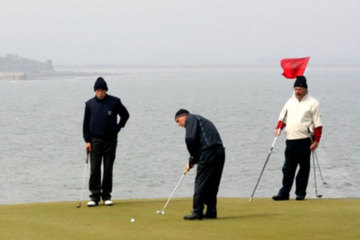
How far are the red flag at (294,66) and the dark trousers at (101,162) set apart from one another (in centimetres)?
374

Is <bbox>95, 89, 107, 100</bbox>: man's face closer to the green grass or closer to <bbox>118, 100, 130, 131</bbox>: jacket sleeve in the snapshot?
<bbox>118, 100, 130, 131</bbox>: jacket sleeve

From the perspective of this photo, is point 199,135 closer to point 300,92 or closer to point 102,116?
point 102,116

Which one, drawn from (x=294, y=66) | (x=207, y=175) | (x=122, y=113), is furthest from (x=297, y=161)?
(x=207, y=175)

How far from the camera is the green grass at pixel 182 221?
11.5 m

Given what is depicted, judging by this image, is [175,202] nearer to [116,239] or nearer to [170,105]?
[116,239]

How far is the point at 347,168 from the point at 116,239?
116 ft

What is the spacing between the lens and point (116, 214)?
45.2ft

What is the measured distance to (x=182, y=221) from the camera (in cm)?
1283

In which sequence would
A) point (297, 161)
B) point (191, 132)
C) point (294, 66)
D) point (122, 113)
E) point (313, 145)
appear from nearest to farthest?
1. point (191, 132)
2. point (122, 113)
3. point (313, 145)
4. point (297, 161)
5. point (294, 66)

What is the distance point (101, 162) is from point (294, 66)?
4241mm

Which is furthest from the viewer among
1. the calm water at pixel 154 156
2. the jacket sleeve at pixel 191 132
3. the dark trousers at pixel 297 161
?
the calm water at pixel 154 156

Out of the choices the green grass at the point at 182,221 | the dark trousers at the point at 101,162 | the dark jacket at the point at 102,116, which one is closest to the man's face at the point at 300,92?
the green grass at the point at 182,221

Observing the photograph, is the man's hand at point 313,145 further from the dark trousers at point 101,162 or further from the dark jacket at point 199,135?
the dark trousers at point 101,162

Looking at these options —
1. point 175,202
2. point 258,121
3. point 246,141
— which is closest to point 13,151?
point 246,141
